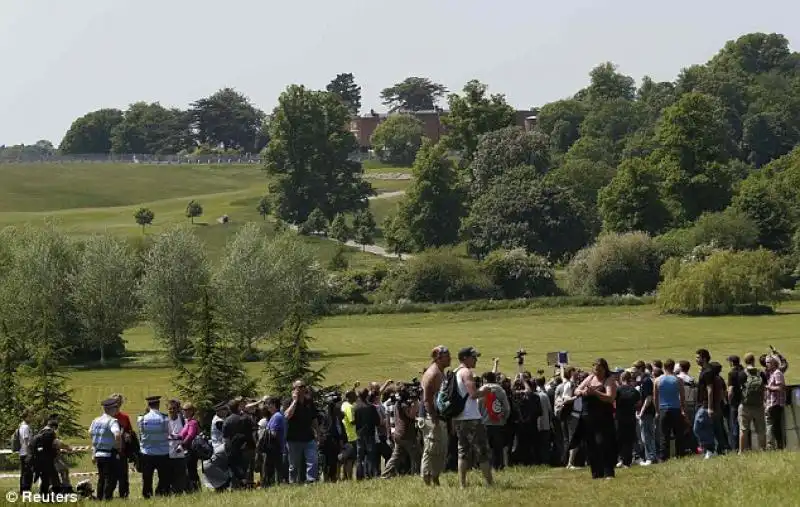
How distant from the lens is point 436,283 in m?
99.1

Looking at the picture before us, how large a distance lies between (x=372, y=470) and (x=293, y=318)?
1452 centimetres

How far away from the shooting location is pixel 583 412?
20.4 metres

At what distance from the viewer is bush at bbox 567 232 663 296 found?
98688mm

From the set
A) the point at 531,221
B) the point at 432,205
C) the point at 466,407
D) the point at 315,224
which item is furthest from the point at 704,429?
the point at 315,224

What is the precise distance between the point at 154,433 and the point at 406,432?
152 inches

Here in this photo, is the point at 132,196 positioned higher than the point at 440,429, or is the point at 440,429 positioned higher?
the point at 132,196

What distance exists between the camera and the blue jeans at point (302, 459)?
22.3 metres

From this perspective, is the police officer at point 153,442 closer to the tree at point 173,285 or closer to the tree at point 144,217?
the tree at point 173,285

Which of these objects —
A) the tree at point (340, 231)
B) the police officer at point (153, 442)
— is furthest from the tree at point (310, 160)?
the police officer at point (153, 442)

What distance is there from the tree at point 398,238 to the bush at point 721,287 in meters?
35.6

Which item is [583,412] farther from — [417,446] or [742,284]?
[742,284]

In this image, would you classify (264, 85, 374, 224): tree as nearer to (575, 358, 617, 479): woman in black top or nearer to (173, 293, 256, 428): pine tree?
(173, 293, 256, 428): pine tree

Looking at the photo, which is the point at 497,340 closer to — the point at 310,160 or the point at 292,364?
the point at 292,364

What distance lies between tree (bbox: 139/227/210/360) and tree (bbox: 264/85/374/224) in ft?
182
